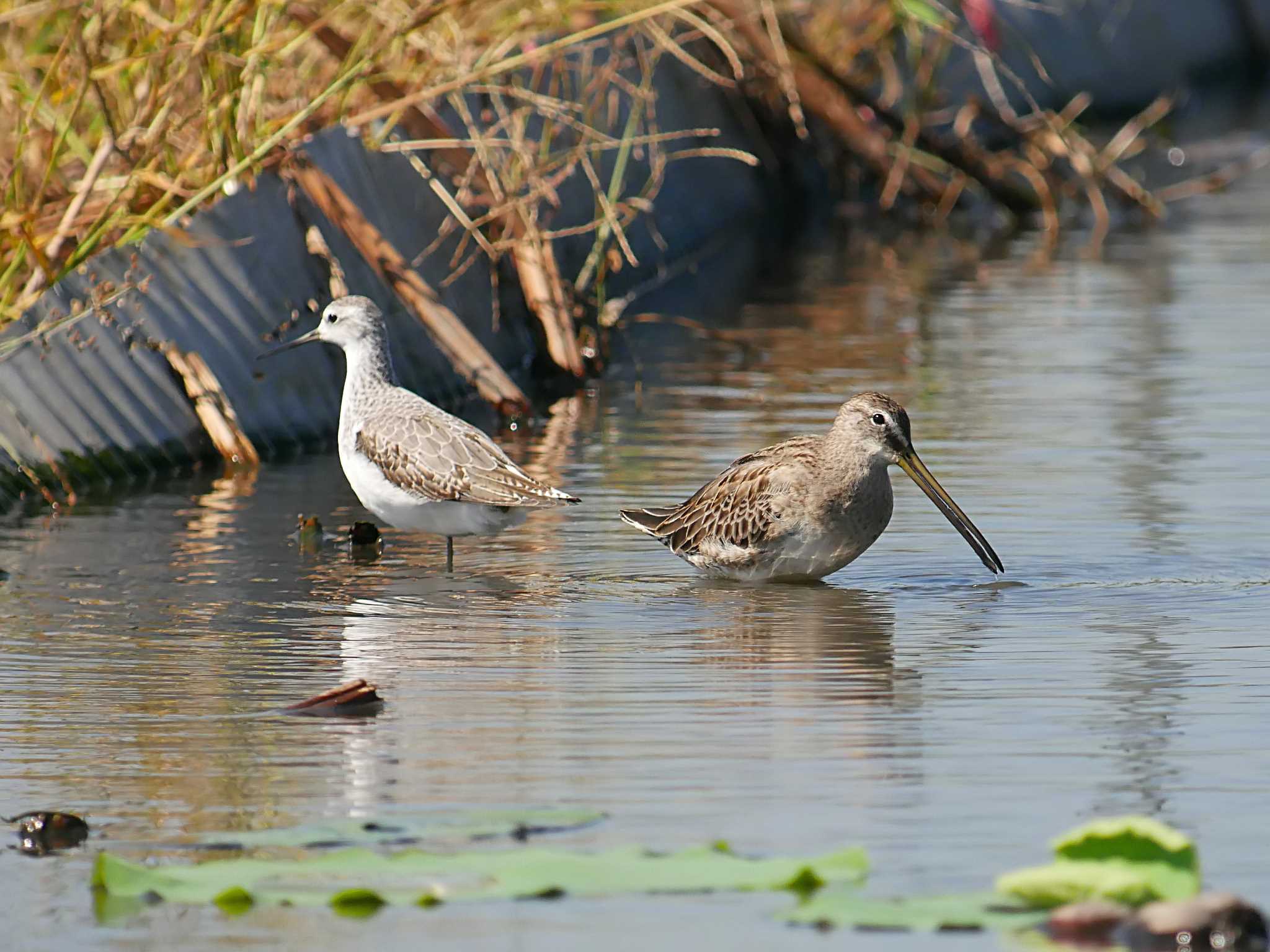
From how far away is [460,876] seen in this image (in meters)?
5.48

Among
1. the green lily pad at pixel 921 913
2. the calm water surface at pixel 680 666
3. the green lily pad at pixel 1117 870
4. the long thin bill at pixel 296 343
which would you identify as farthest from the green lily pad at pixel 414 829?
the long thin bill at pixel 296 343

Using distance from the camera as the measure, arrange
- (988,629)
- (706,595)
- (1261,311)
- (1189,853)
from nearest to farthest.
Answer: (1189,853) → (988,629) → (706,595) → (1261,311)

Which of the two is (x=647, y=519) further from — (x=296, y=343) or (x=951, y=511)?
(x=296, y=343)

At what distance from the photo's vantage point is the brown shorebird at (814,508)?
31.8 ft

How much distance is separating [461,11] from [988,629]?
7537 mm

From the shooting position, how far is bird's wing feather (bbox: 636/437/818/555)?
32.1 ft

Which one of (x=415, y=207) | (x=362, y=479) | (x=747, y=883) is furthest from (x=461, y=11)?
(x=747, y=883)

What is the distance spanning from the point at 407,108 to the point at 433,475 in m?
4.49

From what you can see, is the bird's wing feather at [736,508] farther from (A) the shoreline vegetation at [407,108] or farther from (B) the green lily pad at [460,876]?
(B) the green lily pad at [460,876]

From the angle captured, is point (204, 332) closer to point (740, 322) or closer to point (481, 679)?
point (481, 679)

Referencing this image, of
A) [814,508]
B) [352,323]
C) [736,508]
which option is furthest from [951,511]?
[352,323]

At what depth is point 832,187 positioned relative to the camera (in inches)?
1102

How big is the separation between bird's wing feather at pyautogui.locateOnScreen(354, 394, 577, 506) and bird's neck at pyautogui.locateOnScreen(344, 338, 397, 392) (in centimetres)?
61

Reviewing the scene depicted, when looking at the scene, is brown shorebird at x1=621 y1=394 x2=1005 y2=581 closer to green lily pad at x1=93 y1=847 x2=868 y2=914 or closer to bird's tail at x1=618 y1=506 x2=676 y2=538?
bird's tail at x1=618 y1=506 x2=676 y2=538
